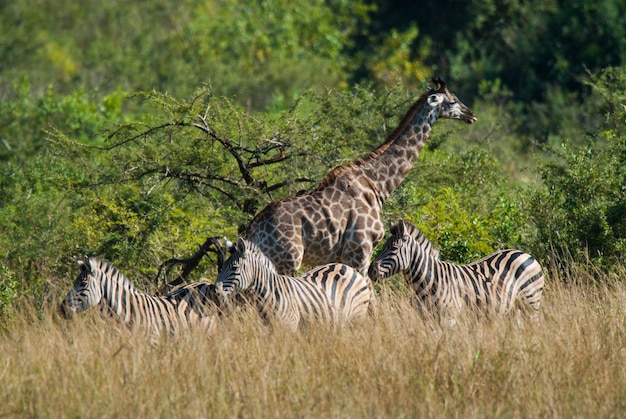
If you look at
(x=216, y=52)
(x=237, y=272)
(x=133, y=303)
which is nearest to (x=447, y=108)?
(x=237, y=272)

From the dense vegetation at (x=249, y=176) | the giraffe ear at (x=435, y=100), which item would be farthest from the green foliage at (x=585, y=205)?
the giraffe ear at (x=435, y=100)

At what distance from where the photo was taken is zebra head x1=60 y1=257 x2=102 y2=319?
28.8 feet

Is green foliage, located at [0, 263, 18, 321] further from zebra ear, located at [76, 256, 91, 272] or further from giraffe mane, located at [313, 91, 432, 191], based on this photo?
giraffe mane, located at [313, 91, 432, 191]

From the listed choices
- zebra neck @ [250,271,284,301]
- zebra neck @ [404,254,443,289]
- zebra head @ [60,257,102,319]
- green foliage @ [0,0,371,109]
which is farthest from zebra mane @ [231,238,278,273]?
green foliage @ [0,0,371,109]

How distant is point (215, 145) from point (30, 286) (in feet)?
8.89

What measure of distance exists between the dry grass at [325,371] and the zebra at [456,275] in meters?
0.63

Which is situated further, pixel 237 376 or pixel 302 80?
pixel 302 80

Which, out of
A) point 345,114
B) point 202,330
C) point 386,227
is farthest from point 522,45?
point 202,330

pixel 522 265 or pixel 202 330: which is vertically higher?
pixel 522 265

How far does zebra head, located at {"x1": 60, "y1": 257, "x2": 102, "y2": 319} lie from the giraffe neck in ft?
11.7

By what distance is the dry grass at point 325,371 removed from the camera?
281 inches

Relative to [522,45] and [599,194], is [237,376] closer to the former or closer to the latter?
[599,194]

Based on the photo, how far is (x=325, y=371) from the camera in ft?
25.6

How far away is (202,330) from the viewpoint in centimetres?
851
